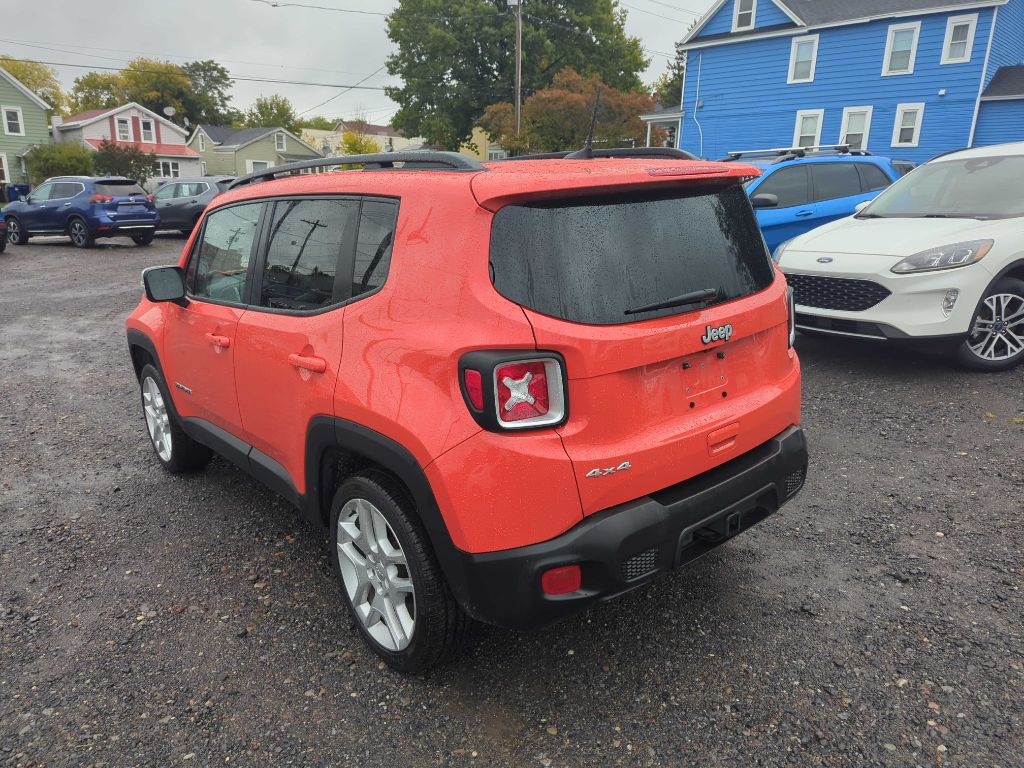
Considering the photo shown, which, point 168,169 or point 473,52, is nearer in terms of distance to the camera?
point 473,52

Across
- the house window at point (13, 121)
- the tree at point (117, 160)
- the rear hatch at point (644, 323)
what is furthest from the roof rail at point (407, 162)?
the house window at point (13, 121)

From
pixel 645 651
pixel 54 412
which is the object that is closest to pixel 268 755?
pixel 645 651

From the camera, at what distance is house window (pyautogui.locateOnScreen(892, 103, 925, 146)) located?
2302 cm

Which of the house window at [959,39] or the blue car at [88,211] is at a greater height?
the house window at [959,39]

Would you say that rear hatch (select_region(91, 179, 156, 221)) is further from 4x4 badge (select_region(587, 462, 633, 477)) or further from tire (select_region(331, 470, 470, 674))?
4x4 badge (select_region(587, 462, 633, 477))

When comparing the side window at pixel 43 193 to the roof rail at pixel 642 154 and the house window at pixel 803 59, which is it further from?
the house window at pixel 803 59

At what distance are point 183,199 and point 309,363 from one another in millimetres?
19653

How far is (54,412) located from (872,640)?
19.6 feet

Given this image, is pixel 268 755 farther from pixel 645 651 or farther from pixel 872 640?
pixel 872 640

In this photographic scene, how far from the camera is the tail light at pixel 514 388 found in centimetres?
207

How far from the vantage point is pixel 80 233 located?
58.1 ft

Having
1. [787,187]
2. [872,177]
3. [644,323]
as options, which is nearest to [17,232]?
[787,187]

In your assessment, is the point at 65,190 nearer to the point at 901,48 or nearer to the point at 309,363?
the point at 309,363

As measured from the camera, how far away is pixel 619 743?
7.59 ft
